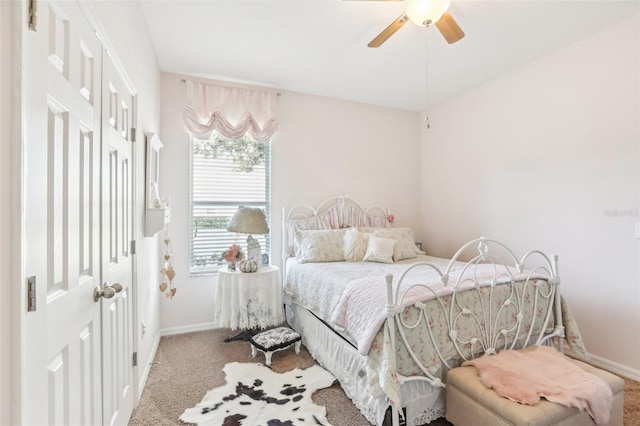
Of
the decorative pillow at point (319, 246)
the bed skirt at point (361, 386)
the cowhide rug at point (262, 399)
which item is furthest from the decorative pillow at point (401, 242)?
the cowhide rug at point (262, 399)

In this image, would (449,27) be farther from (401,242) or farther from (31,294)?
(31,294)

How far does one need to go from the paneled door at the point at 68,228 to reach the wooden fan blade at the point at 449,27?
6.34 feet

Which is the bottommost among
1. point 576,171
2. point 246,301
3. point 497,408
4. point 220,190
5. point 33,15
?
point 497,408

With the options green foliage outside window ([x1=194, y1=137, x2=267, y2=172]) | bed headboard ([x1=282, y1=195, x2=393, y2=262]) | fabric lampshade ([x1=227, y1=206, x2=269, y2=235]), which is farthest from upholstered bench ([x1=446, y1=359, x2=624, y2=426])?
green foliage outside window ([x1=194, y1=137, x2=267, y2=172])

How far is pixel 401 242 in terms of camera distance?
359 centimetres

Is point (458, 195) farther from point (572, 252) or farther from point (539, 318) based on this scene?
point (539, 318)

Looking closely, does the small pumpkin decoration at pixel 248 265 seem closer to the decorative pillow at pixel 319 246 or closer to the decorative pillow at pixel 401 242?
the decorative pillow at pixel 319 246

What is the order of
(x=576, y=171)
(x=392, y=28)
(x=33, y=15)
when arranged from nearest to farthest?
(x=33, y=15), (x=392, y=28), (x=576, y=171)

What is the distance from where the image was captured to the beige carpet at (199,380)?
199 centimetres

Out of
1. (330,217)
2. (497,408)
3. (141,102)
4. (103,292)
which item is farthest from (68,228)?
(330,217)

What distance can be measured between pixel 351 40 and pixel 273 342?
2716mm

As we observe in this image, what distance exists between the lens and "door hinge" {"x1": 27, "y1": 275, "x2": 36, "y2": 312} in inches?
33.4

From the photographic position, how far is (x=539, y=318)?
2307 mm

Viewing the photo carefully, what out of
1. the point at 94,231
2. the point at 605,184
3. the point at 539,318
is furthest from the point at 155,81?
the point at 605,184
